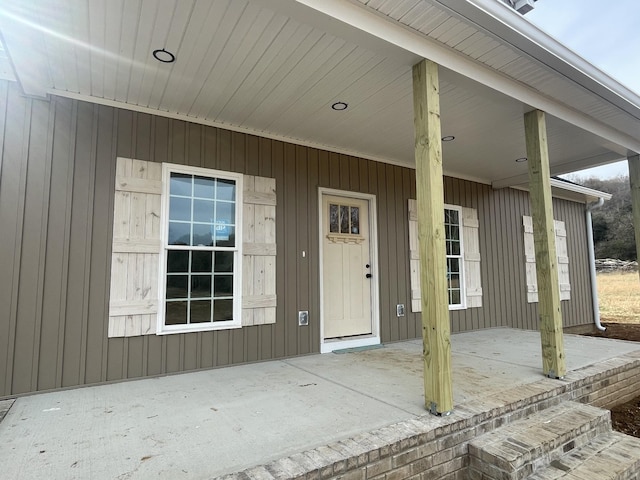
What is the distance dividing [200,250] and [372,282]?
229 centimetres

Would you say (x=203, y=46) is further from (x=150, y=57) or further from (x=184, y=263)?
(x=184, y=263)

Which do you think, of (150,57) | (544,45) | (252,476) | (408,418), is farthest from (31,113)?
(544,45)

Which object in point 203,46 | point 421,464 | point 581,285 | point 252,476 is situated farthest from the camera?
point 581,285

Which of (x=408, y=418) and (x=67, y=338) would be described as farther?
(x=67, y=338)

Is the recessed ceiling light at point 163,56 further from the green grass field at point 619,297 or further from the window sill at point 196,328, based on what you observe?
the green grass field at point 619,297

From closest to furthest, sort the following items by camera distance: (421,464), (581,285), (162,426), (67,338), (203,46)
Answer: (421,464)
(162,426)
(203,46)
(67,338)
(581,285)

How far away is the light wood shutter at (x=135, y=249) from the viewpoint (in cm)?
320

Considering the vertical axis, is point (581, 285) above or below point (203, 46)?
below

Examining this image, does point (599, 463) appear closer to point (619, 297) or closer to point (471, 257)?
point (471, 257)

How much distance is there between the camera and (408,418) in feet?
7.34

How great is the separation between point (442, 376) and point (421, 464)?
528 millimetres

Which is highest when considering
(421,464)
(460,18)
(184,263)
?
(460,18)

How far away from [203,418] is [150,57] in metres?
2.54

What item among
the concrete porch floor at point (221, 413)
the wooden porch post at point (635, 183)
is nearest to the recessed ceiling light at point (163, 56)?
the concrete porch floor at point (221, 413)
